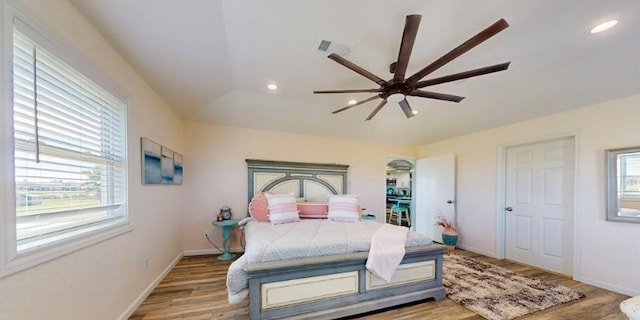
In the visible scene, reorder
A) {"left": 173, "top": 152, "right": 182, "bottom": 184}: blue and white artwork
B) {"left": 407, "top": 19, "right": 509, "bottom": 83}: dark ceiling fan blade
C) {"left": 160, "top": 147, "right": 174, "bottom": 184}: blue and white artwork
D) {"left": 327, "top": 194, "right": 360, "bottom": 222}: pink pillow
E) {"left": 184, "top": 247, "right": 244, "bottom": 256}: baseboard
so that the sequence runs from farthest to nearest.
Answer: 1. {"left": 184, "top": 247, "right": 244, "bottom": 256}: baseboard
2. {"left": 327, "top": 194, "right": 360, "bottom": 222}: pink pillow
3. {"left": 173, "top": 152, "right": 182, "bottom": 184}: blue and white artwork
4. {"left": 160, "top": 147, "right": 174, "bottom": 184}: blue and white artwork
5. {"left": 407, "top": 19, "right": 509, "bottom": 83}: dark ceiling fan blade

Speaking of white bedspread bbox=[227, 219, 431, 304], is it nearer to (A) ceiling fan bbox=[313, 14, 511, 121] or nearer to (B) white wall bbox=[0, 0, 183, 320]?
(B) white wall bbox=[0, 0, 183, 320]

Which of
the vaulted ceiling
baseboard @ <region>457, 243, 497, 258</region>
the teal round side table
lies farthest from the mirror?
the teal round side table

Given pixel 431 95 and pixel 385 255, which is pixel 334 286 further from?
pixel 431 95

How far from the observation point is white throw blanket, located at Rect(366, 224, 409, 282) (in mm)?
2375

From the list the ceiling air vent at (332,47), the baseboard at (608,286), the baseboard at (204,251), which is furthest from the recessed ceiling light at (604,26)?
the baseboard at (204,251)

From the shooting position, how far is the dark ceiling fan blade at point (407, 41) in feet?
4.76

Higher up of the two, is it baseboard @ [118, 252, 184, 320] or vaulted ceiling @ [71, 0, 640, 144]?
vaulted ceiling @ [71, 0, 640, 144]

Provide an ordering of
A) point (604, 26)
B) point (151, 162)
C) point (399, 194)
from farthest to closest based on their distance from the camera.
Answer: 1. point (399, 194)
2. point (151, 162)
3. point (604, 26)

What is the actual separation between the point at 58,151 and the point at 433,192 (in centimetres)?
574

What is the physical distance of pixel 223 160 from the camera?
439 cm

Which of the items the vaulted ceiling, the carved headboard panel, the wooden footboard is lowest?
the wooden footboard

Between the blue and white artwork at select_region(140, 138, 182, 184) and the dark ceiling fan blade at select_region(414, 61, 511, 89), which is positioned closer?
the dark ceiling fan blade at select_region(414, 61, 511, 89)

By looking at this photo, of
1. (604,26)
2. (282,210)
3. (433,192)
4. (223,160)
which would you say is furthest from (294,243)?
(433,192)

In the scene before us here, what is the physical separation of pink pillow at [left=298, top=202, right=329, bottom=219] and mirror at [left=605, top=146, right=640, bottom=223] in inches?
143
